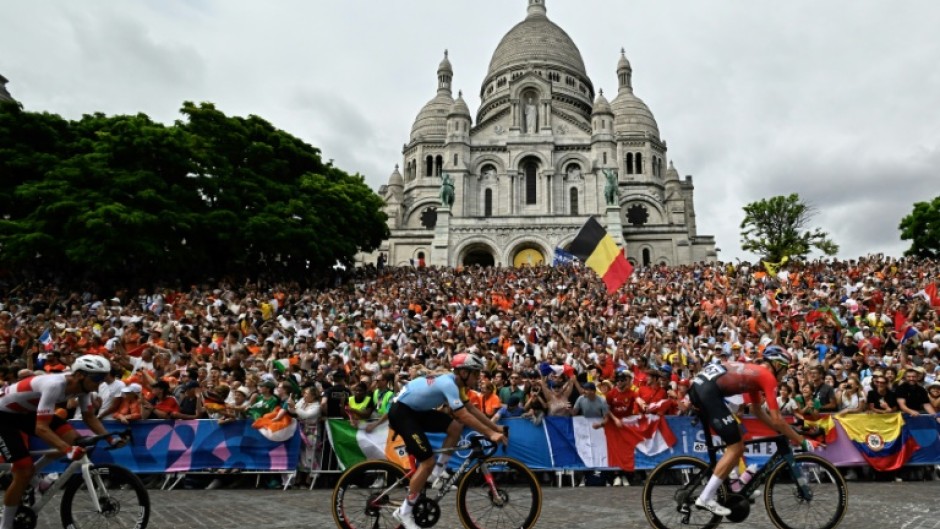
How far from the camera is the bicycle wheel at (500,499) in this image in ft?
18.1

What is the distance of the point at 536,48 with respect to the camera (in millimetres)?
72312

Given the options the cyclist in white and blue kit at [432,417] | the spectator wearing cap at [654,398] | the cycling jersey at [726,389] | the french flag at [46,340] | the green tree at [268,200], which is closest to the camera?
the cyclist in white and blue kit at [432,417]

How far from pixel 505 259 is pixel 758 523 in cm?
3975

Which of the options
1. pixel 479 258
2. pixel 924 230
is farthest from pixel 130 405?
pixel 924 230

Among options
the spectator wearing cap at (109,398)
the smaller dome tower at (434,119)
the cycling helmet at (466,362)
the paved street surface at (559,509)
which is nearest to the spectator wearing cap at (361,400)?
the paved street surface at (559,509)

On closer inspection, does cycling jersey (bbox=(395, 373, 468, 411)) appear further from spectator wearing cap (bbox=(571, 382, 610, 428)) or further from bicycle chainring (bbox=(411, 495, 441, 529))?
spectator wearing cap (bbox=(571, 382, 610, 428))

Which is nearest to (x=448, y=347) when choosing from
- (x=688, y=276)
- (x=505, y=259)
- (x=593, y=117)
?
(x=688, y=276)

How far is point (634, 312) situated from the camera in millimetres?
17906

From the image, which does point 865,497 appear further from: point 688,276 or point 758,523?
point 688,276

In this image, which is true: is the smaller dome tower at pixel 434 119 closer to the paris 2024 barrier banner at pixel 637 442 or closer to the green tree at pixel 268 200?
the green tree at pixel 268 200

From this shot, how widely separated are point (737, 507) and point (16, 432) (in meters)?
6.35

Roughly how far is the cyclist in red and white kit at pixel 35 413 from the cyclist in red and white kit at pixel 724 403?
17.0 feet

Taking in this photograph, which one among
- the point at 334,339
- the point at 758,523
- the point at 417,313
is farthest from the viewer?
the point at 417,313

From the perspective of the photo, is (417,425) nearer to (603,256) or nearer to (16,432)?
(16,432)
